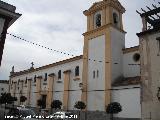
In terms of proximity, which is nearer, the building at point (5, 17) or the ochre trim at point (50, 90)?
the building at point (5, 17)

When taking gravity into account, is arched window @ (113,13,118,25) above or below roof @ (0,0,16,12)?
above

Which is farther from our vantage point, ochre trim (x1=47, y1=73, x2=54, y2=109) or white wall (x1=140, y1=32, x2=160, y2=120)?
ochre trim (x1=47, y1=73, x2=54, y2=109)

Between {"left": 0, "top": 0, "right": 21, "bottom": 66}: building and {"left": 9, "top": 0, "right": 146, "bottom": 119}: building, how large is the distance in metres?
14.9

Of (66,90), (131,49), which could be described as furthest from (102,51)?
(66,90)

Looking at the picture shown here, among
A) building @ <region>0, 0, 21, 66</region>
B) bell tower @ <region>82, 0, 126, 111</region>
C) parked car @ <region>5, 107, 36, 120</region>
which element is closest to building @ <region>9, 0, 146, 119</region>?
bell tower @ <region>82, 0, 126, 111</region>

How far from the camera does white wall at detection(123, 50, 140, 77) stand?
98.2ft

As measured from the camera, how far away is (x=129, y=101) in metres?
27.2

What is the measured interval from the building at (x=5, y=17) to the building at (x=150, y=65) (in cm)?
1052

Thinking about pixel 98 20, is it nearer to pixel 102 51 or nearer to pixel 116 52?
pixel 102 51

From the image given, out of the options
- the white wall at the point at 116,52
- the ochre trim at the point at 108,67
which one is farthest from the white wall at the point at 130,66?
the ochre trim at the point at 108,67

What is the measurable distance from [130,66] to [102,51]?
394 cm

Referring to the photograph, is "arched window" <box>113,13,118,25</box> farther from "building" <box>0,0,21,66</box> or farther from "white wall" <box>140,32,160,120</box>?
"building" <box>0,0,21,66</box>

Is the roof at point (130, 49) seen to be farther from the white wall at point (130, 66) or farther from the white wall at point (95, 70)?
the white wall at point (95, 70)

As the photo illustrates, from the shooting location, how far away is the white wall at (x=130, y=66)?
2995 cm
